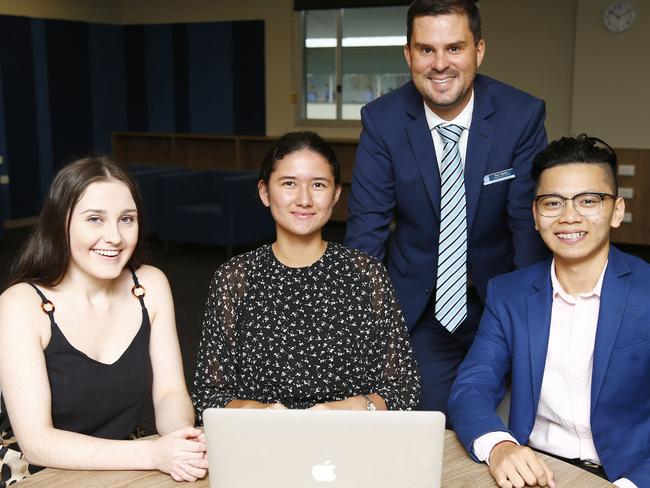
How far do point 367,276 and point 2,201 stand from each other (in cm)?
814

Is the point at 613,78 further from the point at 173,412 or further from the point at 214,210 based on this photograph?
the point at 173,412

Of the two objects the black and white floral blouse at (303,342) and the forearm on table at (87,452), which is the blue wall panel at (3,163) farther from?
the forearm on table at (87,452)

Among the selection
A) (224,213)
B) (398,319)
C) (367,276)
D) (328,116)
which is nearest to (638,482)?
(398,319)

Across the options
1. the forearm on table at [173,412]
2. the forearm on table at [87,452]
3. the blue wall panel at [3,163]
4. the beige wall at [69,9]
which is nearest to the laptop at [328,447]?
the forearm on table at [87,452]

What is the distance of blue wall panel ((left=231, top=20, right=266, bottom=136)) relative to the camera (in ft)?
33.2

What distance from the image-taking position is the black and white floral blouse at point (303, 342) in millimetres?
2021

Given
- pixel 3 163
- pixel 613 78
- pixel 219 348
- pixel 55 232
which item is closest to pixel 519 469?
pixel 219 348

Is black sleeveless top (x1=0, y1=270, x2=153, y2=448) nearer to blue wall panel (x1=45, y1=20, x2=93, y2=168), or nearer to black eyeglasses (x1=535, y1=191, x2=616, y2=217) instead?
black eyeglasses (x1=535, y1=191, x2=616, y2=217)

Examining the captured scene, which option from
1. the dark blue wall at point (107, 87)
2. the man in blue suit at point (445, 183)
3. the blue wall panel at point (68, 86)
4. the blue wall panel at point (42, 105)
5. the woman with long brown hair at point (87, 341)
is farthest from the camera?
the blue wall panel at point (68, 86)

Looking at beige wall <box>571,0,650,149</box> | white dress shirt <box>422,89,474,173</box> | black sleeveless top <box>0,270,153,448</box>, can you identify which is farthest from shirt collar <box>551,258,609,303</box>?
beige wall <box>571,0,650,149</box>

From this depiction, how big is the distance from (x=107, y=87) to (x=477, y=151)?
31.0ft

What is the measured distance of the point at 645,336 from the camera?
182cm

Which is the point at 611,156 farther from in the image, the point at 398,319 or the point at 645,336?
the point at 398,319

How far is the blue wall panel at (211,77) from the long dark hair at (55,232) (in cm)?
880
